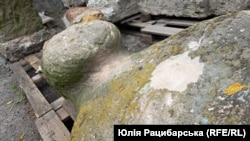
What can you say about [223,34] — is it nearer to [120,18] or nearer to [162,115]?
[162,115]

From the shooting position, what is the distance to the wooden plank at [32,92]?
2055mm

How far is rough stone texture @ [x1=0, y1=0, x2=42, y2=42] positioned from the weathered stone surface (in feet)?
5.04

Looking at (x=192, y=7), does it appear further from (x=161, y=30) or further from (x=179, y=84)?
(x=179, y=84)

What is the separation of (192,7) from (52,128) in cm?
134

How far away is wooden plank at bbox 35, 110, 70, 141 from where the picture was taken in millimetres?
1722

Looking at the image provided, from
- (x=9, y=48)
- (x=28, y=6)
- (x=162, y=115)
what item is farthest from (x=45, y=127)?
(x=28, y=6)

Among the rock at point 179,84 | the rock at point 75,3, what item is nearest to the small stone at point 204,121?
the rock at point 179,84

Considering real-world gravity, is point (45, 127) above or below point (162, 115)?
below

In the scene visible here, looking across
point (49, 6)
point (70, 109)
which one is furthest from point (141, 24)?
point (49, 6)

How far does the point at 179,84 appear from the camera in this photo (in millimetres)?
1033

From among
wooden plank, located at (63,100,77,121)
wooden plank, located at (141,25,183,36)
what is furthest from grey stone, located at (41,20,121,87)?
wooden plank, located at (141,25,183,36)

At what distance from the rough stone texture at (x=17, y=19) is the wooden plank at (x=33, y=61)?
28 centimetres

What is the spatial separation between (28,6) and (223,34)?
2450 mm

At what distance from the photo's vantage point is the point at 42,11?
168 inches
